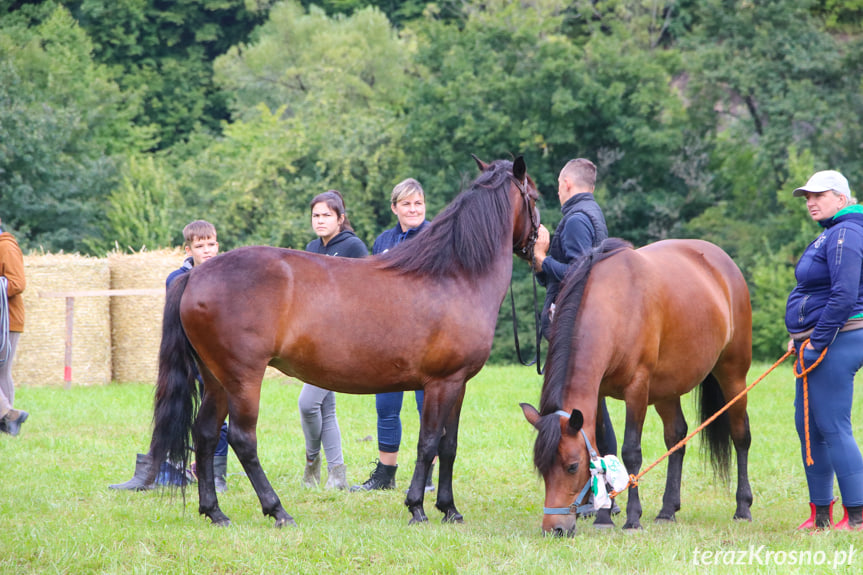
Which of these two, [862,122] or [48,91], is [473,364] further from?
[48,91]

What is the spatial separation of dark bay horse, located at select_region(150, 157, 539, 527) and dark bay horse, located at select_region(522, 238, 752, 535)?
644 mm

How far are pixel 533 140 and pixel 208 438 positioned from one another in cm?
1828

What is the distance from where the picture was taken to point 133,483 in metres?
6.41

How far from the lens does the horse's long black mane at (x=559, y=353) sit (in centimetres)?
464

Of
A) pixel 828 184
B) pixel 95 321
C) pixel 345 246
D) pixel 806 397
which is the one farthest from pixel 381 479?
pixel 95 321

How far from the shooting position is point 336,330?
515 centimetres

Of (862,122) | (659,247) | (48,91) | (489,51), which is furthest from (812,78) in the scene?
(48,91)

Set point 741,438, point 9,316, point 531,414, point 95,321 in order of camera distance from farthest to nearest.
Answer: point 95,321 < point 9,316 < point 741,438 < point 531,414

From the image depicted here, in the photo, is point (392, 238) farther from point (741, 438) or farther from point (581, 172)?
point (741, 438)

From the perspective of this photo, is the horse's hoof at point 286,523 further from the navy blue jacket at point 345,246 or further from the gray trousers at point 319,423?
the navy blue jacket at point 345,246

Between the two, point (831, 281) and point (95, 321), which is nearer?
point (831, 281)

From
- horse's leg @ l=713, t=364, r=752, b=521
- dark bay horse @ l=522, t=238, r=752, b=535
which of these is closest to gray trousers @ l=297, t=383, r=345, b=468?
dark bay horse @ l=522, t=238, r=752, b=535

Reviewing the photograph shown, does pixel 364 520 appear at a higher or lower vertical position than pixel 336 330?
lower

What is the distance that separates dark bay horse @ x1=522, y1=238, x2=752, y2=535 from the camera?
185 inches
